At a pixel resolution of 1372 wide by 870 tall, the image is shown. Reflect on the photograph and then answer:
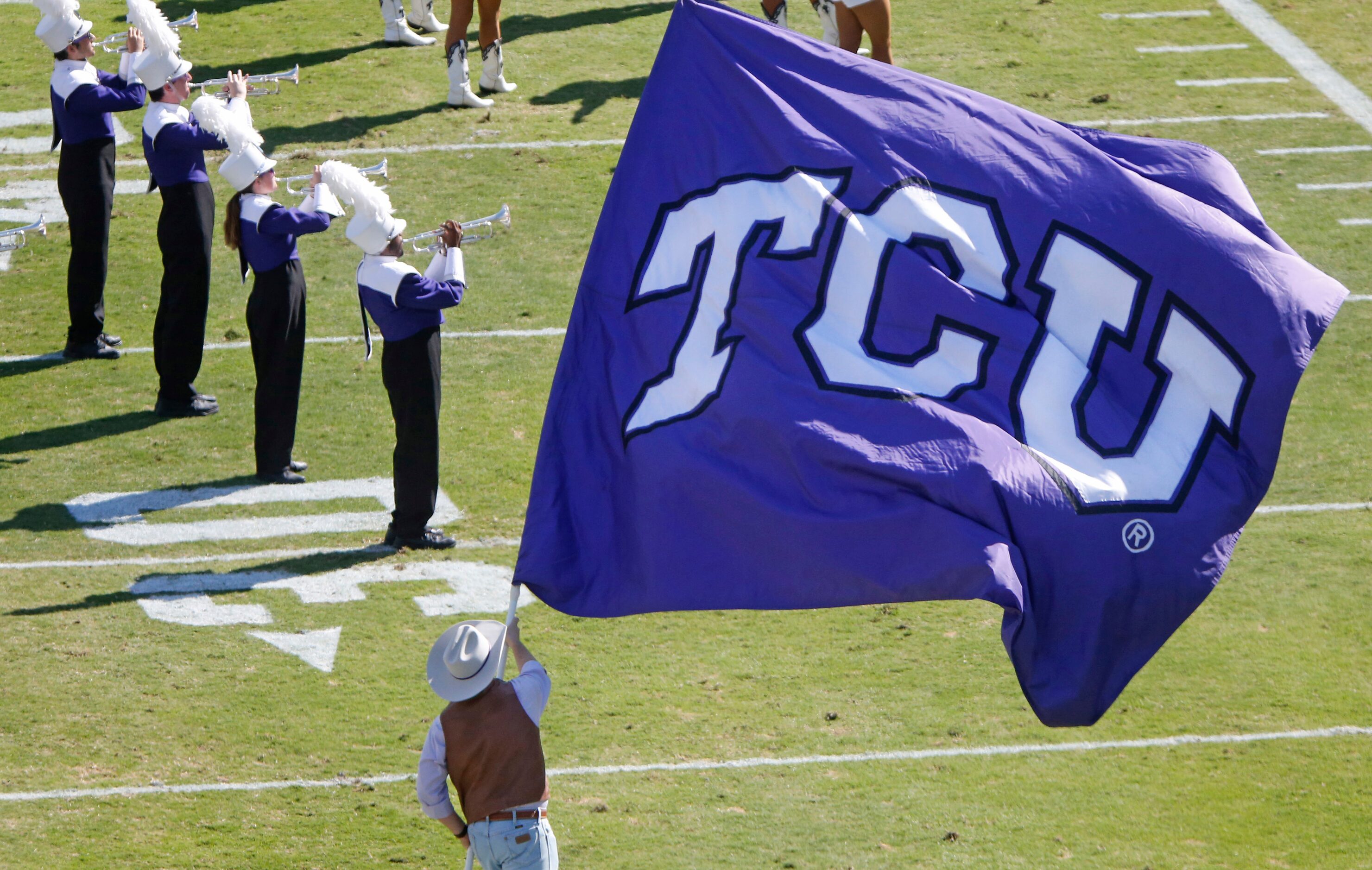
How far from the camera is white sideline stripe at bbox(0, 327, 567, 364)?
10398 mm

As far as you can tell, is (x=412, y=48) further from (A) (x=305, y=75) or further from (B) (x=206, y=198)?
(B) (x=206, y=198)

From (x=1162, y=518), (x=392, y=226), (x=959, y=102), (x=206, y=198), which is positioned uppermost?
(x=959, y=102)

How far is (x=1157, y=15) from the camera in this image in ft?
49.5

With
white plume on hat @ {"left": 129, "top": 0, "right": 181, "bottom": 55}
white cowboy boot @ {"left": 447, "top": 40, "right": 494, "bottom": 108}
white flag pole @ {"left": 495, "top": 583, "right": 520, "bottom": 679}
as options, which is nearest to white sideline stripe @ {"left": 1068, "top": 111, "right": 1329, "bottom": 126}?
white cowboy boot @ {"left": 447, "top": 40, "right": 494, "bottom": 108}

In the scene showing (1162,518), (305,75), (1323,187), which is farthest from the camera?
(305,75)

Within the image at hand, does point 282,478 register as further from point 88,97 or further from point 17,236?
point 17,236

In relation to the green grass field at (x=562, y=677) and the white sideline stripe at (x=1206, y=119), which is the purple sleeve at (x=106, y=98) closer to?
the green grass field at (x=562, y=677)

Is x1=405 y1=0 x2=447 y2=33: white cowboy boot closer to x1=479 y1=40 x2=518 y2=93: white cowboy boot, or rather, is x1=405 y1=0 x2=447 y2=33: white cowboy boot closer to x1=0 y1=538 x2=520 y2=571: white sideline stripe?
x1=479 y1=40 x2=518 y2=93: white cowboy boot

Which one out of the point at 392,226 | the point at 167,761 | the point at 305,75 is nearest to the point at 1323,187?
the point at 392,226

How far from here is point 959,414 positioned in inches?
189

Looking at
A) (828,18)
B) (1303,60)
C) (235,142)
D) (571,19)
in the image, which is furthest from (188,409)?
(1303,60)

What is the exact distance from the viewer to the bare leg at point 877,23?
12555 mm

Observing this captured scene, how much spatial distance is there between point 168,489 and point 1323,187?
8.35m

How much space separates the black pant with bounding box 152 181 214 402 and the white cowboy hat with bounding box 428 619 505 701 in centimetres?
508
